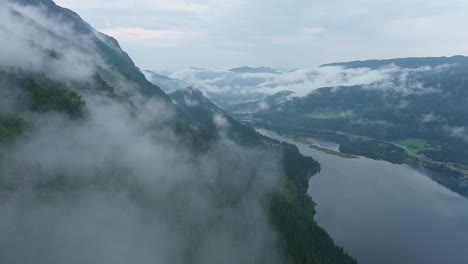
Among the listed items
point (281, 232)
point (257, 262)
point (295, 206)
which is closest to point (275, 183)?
point (295, 206)

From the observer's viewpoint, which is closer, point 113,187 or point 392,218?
point 113,187

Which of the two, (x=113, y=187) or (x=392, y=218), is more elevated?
(x=113, y=187)

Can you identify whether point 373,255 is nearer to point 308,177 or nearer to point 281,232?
point 281,232

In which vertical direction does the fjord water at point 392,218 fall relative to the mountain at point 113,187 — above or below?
below

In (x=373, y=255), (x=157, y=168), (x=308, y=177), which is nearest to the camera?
(x=373, y=255)

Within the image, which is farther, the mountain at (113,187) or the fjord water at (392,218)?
the fjord water at (392,218)
